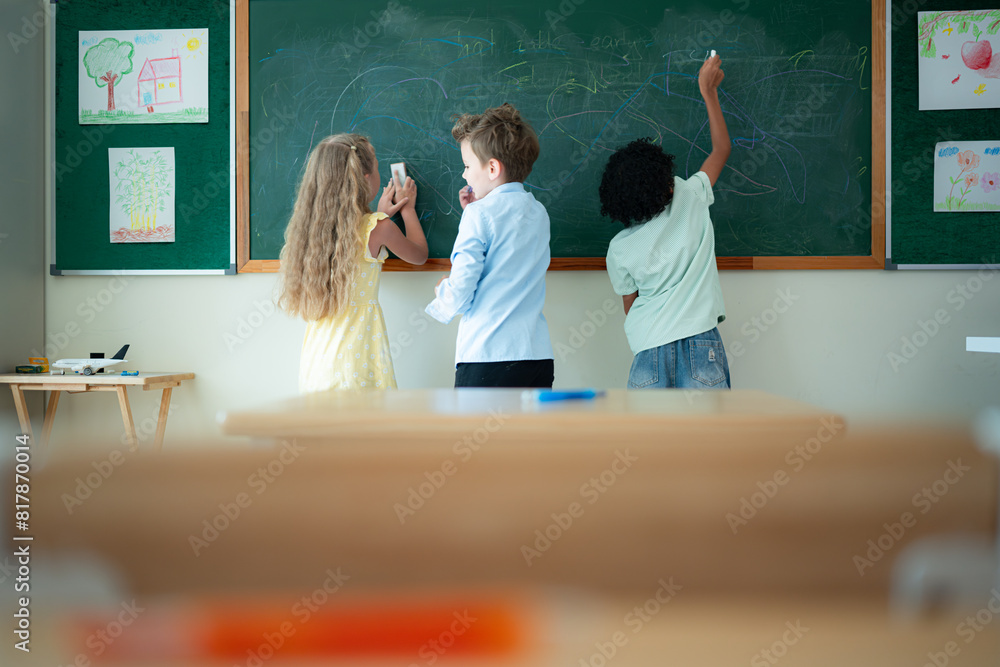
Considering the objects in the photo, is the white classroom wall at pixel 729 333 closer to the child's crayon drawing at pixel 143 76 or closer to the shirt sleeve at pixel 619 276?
the shirt sleeve at pixel 619 276

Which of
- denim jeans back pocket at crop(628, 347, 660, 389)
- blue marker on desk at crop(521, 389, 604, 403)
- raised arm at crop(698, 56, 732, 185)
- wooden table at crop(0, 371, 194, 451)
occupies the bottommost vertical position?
wooden table at crop(0, 371, 194, 451)

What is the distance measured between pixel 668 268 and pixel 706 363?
34cm

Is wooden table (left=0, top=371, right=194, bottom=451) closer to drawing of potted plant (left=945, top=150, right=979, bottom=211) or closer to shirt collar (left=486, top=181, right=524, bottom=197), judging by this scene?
shirt collar (left=486, top=181, right=524, bottom=197)

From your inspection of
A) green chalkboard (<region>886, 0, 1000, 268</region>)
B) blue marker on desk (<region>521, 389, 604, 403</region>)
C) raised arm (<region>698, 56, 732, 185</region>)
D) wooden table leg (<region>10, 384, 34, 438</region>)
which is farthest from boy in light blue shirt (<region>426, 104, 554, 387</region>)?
wooden table leg (<region>10, 384, 34, 438</region>)

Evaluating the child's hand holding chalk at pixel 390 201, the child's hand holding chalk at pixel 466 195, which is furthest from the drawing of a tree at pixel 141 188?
the child's hand holding chalk at pixel 466 195

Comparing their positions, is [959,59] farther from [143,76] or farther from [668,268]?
[143,76]

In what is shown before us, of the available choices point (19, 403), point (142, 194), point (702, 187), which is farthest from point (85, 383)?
point (702, 187)

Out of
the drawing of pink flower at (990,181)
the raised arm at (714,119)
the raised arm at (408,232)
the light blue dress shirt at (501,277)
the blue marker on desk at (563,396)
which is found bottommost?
the blue marker on desk at (563,396)

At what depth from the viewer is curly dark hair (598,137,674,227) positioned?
2.34m

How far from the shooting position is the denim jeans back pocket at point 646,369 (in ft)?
7.81

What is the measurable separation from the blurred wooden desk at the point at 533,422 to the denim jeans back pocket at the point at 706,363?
4.37 ft

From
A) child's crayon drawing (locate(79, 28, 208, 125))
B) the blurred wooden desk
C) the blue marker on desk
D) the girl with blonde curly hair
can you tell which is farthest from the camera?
child's crayon drawing (locate(79, 28, 208, 125))

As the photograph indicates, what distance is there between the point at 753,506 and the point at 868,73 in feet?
9.52

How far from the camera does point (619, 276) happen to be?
2502 millimetres
